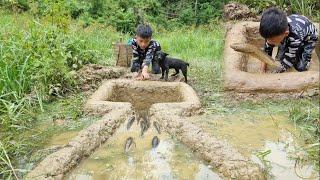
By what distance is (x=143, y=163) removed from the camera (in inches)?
157

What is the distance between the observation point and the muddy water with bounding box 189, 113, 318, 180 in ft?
12.5

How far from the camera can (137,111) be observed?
5559mm

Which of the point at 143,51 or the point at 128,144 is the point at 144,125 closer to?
the point at 128,144

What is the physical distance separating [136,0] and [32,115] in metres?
9.05

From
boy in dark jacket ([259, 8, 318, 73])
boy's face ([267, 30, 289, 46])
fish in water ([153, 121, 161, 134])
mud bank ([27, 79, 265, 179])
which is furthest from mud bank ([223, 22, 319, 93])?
fish in water ([153, 121, 161, 134])

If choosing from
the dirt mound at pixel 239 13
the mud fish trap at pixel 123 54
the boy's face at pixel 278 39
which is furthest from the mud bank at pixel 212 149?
the dirt mound at pixel 239 13

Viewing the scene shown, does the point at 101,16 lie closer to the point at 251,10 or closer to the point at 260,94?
the point at 251,10

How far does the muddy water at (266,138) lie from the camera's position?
3.80m

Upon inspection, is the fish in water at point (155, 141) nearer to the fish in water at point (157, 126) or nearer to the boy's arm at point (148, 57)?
the fish in water at point (157, 126)

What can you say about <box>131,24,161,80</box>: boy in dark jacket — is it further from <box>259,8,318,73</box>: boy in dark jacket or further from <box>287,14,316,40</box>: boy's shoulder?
<box>287,14,316,40</box>: boy's shoulder

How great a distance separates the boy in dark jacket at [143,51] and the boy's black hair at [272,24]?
1584 millimetres

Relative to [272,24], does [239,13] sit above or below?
below

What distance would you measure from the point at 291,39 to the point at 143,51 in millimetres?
1920

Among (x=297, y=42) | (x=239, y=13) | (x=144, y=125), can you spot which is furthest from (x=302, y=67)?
(x=239, y=13)
